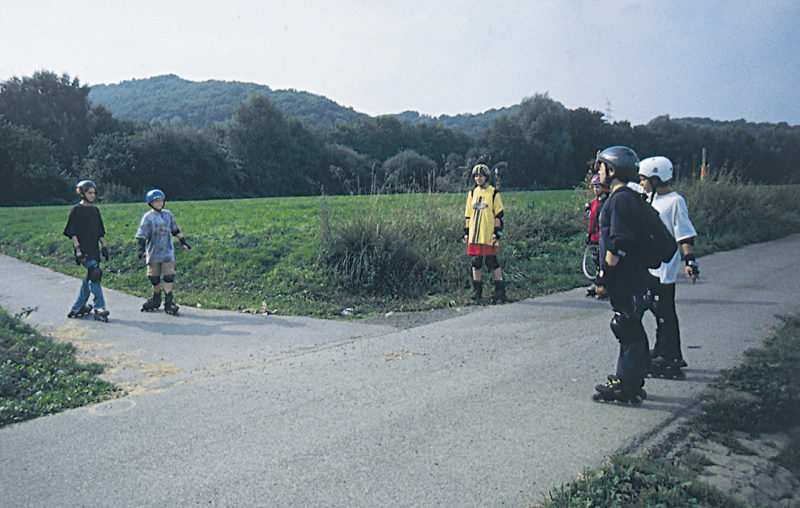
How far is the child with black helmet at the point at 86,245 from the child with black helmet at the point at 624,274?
7.09m

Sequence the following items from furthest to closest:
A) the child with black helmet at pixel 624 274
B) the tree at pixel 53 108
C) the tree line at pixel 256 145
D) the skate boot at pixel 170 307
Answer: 1. the tree at pixel 53 108
2. the tree line at pixel 256 145
3. the skate boot at pixel 170 307
4. the child with black helmet at pixel 624 274

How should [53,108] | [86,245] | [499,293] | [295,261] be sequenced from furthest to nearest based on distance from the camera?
[53,108] < [295,261] < [499,293] < [86,245]

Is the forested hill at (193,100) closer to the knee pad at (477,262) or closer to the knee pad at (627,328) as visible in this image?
the knee pad at (477,262)

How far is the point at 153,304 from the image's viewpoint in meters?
9.02

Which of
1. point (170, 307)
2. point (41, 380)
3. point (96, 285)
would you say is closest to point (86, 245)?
point (96, 285)

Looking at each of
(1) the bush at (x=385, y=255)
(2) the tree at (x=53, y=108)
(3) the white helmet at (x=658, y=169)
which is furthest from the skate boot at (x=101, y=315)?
(2) the tree at (x=53, y=108)

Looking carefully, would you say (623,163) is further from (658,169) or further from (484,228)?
(484,228)

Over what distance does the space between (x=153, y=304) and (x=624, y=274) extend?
7219 mm

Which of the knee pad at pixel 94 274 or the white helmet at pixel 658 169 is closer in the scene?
the white helmet at pixel 658 169

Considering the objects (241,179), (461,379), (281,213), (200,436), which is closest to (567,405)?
(461,379)

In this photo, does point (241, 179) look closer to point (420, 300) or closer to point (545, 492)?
point (420, 300)

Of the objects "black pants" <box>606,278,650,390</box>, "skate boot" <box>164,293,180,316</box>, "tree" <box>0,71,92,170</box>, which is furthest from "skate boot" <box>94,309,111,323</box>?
"tree" <box>0,71,92,170</box>

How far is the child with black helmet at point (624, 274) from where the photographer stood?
459 centimetres

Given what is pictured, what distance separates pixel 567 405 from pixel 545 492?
149 centimetres
